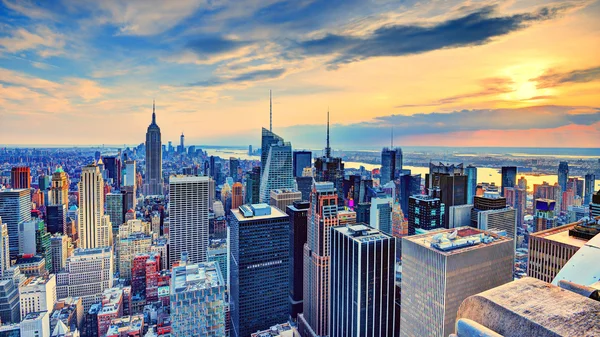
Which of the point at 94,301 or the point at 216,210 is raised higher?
the point at 216,210

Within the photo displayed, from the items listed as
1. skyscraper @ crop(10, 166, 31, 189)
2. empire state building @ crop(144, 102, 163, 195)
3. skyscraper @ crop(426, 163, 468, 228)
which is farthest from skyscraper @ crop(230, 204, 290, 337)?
empire state building @ crop(144, 102, 163, 195)

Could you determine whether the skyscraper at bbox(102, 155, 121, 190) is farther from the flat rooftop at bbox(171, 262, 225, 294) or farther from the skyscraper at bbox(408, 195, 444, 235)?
the skyscraper at bbox(408, 195, 444, 235)

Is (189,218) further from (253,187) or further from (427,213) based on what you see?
(427,213)

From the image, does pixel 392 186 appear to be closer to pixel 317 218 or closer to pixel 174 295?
pixel 317 218

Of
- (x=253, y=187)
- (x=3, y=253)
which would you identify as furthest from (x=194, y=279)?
(x=253, y=187)

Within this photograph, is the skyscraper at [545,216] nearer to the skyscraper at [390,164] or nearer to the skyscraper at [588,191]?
the skyscraper at [588,191]

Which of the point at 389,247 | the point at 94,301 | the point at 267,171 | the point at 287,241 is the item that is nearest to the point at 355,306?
the point at 389,247
